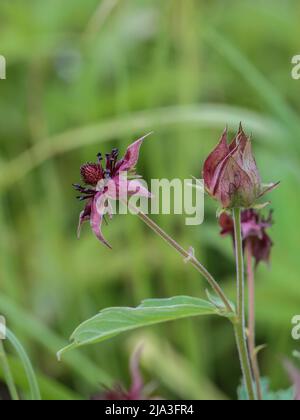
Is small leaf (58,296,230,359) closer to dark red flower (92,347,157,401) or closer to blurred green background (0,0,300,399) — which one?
dark red flower (92,347,157,401)

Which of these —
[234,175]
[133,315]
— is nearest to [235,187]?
[234,175]

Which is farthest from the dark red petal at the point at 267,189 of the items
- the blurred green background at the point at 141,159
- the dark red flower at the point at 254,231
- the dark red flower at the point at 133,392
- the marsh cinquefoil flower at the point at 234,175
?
the blurred green background at the point at 141,159

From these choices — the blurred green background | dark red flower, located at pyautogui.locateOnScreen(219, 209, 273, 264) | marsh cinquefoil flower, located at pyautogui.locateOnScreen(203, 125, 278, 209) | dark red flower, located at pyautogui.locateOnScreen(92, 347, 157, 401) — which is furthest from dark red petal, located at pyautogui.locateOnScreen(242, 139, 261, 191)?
the blurred green background

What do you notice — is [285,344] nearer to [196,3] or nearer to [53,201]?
[53,201]

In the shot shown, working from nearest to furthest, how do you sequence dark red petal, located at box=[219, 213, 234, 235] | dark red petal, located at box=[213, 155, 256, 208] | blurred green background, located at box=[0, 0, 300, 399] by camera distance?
dark red petal, located at box=[213, 155, 256, 208], dark red petal, located at box=[219, 213, 234, 235], blurred green background, located at box=[0, 0, 300, 399]

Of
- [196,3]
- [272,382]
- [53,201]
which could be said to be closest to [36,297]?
[53,201]

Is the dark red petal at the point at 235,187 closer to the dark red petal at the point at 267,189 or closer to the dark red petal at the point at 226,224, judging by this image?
the dark red petal at the point at 267,189

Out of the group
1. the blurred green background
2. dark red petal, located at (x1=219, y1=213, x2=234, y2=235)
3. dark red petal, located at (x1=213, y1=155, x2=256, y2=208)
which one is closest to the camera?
dark red petal, located at (x1=213, y1=155, x2=256, y2=208)
